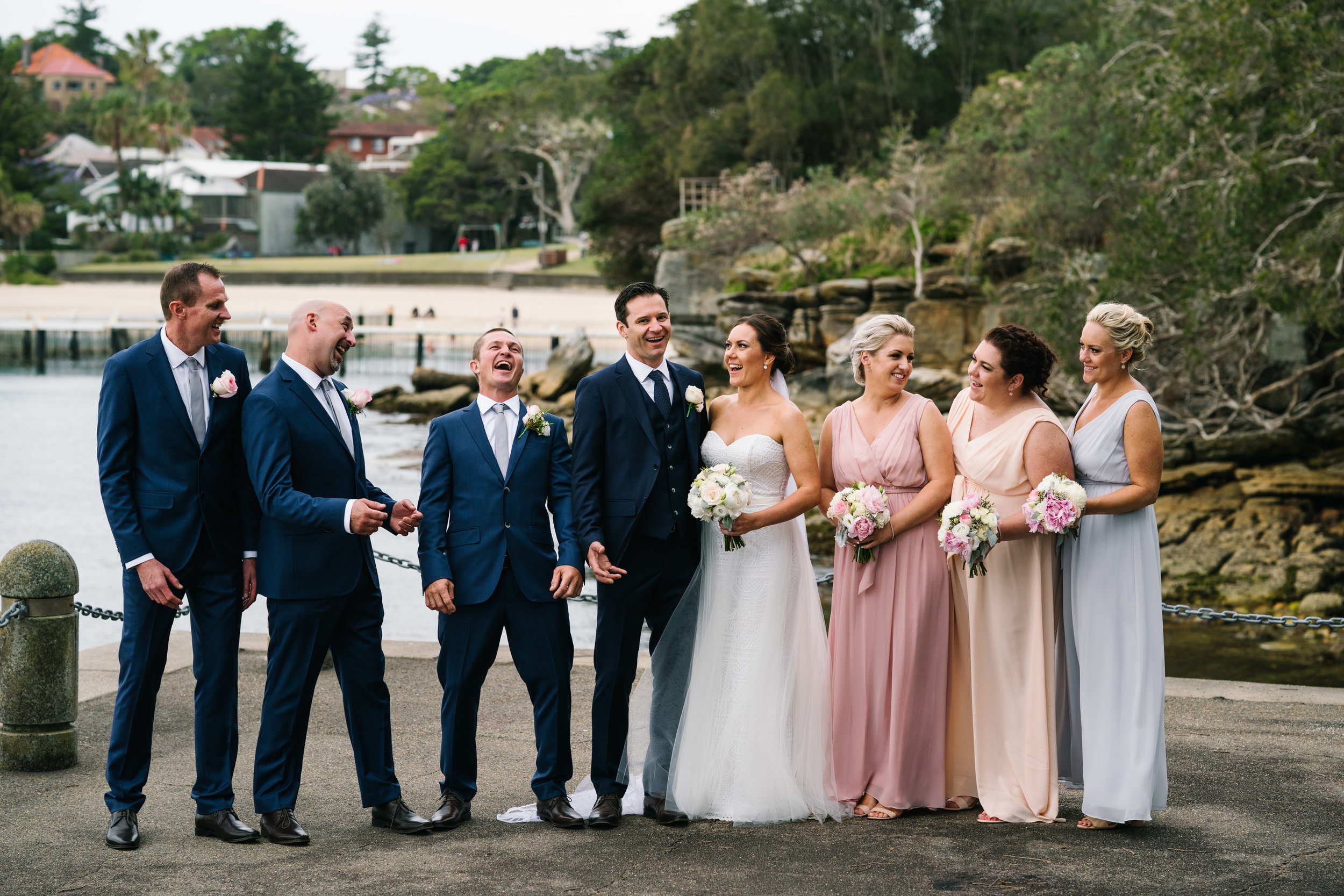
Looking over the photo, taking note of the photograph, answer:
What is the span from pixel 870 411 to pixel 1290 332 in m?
14.7

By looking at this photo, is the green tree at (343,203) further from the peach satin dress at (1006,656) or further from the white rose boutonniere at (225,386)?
the peach satin dress at (1006,656)

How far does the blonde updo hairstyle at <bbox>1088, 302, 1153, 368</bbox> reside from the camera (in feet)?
16.0

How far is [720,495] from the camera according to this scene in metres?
4.69

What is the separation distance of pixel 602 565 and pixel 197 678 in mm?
1548

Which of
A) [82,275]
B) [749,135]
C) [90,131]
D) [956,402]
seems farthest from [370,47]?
[956,402]

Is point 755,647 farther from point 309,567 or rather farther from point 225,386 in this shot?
point 225,386

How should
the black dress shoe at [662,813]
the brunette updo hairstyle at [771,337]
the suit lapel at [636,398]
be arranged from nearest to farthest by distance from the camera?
the black dress shoe at [662,813]
the suit lapel at [636,398]
the brunette updo hairstyle at [771,337]

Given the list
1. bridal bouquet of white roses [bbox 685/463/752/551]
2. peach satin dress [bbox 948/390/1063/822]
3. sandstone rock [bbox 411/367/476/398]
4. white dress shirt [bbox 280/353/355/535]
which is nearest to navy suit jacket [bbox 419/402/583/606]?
white dress shirt [bbox 280/353/355/535]

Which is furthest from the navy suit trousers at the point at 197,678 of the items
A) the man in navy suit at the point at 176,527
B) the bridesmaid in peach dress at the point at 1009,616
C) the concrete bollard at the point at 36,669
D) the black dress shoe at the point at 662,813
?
the bridesmaid in peach dress at the point at 1009,616

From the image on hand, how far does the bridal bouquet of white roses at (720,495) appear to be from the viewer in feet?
15.4

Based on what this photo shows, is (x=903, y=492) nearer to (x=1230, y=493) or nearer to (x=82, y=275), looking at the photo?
(x=1230, y=493)

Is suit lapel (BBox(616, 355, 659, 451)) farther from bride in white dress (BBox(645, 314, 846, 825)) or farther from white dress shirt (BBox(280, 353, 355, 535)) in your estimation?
white dress shirt (BBox(280, 353, 355, 535))

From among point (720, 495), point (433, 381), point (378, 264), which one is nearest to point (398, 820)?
point (720, 495)

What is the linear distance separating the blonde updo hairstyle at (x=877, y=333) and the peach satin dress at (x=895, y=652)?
275mm
